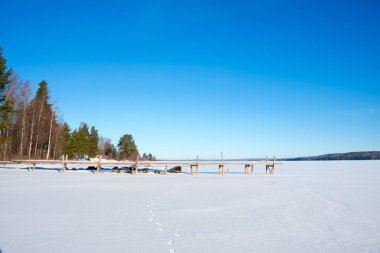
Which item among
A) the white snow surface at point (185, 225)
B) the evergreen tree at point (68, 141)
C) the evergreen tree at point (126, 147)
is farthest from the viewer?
the evergreen tree at point (126, 147)

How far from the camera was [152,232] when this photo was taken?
6859 millimetres

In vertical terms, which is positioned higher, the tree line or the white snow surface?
the tree line

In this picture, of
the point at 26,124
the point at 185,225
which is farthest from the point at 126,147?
the point at 185,225

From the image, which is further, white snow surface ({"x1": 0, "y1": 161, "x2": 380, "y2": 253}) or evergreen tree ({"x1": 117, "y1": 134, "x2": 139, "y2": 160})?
evergreen tree ({"x1": 117, "y1": 134, "x2": 139, "y2": 160})

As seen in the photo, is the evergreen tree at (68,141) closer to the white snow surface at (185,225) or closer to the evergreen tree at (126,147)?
the evergreen tree at (126,147)

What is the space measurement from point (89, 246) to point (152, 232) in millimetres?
1572

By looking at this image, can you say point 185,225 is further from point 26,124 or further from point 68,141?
point 68,141

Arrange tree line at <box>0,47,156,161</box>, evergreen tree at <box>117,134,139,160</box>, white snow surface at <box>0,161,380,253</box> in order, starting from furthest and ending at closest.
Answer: evergreen tree at <box>117,134,139,160</box> → tree line at <box>0,47,156,161</box> → white snow surface at <box>0,161,380,253</box>

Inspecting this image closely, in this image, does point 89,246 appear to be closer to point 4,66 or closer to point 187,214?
point 187,214

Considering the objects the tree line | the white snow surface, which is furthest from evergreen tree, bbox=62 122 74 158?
the white snow surface

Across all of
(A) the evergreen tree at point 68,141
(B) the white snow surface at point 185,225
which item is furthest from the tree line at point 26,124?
(B) the white snow surface at point 185,225

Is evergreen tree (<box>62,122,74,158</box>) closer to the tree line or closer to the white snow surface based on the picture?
the tree line

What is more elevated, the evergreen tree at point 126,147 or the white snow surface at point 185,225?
the evergreen tree at point 126,147

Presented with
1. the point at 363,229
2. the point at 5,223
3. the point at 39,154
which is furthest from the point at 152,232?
the point at 39,154
